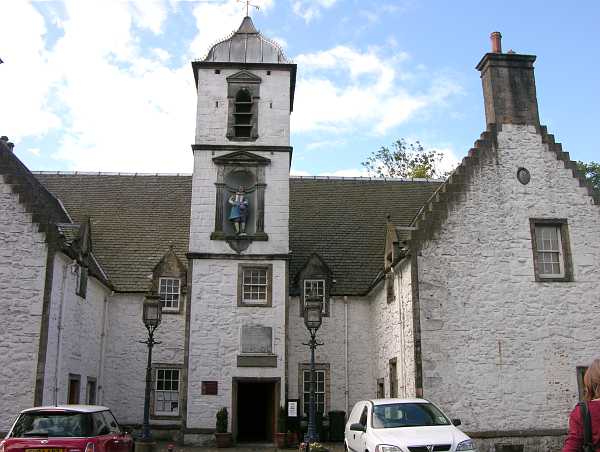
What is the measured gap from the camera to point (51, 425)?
36.0 feet

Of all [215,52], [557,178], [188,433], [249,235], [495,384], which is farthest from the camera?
[215,52]

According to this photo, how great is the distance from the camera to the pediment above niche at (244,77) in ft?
82.3

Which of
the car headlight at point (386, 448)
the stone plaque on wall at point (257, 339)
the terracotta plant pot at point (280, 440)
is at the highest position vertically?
the stone plaque on wall at point (257, 339)

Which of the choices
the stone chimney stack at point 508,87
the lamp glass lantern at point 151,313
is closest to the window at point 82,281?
the lamp glass lantern at point 151,313

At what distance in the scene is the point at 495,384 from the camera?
18469mm

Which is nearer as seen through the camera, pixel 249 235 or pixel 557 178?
pixel 557 178

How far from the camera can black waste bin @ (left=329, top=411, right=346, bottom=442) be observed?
22.8 metres

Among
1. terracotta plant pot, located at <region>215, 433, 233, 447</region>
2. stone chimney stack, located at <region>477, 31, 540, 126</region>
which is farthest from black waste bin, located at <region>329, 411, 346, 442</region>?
stone chimney stack, located at <region>477, 31, 540, 126</region>

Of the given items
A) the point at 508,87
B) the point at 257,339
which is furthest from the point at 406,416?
the point at 508,87

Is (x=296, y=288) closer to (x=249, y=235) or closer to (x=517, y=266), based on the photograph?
(x=249, y=235)

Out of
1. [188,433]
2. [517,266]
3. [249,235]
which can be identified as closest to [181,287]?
[249,235]

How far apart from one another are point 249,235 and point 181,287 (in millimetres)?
3618

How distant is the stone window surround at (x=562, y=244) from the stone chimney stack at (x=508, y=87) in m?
3.19

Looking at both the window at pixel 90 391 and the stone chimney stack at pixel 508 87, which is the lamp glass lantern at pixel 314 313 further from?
the window at pixel 90 391
